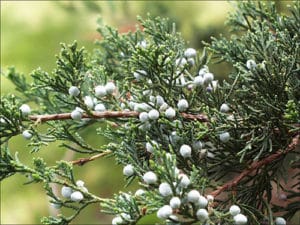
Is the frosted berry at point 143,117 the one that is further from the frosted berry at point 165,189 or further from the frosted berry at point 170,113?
the frosted berry at point 165,189

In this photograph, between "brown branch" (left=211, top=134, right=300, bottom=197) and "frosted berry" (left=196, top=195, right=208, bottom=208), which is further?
"brown branch" (left=211, top=134, right=300, bottom=197)

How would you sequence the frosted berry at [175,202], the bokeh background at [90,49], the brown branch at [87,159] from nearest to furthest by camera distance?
the frosted berry at [175,202]
the brown branch at [87,159]
the bokeh background at [90,49]

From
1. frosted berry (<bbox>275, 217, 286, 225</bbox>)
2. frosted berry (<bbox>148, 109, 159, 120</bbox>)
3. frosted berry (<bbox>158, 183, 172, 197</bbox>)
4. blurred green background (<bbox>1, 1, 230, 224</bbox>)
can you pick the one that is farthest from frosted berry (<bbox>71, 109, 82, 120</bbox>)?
blurred green background (<bbox>1, 1, 230, 224</bbox>)

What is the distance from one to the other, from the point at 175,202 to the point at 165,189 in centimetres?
2

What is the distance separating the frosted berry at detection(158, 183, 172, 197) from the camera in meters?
0.51

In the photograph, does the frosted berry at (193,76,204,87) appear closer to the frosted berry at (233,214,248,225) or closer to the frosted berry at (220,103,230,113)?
the frosted berry at (220,103,230,113)

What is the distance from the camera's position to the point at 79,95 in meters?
0.67

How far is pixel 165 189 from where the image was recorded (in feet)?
1.66

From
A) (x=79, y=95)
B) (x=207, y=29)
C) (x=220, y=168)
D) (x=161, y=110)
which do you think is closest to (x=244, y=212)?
(x=220, y=168)

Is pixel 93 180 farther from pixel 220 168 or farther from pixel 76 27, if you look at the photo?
pixel 220 168

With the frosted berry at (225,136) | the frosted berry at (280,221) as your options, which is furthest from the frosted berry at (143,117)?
the frosted berry at (280,221)

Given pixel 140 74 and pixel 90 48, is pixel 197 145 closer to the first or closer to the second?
pixel 140 74

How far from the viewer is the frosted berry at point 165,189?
508mm

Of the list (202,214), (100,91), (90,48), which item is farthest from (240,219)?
(90,48)
